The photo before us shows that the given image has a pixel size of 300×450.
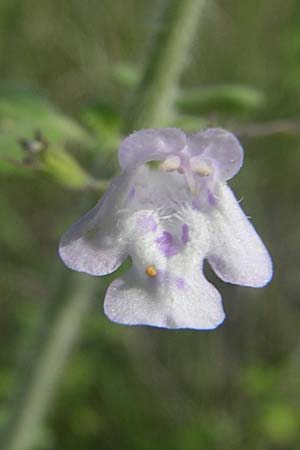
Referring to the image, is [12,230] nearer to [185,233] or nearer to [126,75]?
[126,75]

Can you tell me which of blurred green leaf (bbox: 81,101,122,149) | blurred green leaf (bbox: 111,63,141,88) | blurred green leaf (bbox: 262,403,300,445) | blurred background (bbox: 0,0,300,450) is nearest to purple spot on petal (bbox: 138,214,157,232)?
blurred green leaf (bbox: 81,101,122,149)

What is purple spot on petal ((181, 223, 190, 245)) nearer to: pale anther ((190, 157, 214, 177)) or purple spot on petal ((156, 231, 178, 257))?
purple spot on petal ((156, 231, 178, 257))

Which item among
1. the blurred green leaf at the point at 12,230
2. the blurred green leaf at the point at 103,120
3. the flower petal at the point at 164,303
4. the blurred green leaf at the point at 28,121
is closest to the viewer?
the flower petal at the point at 164,303

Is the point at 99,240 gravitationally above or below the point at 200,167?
below

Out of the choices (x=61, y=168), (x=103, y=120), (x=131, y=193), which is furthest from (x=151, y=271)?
(x=103, y=120)

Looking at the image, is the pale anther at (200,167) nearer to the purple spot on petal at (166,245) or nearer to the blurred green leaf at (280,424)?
the purple spot on petal at (166,245)

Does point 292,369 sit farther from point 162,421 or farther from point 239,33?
point 239,33

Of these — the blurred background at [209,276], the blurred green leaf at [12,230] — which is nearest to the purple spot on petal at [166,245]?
the blurred background at [209,276]
